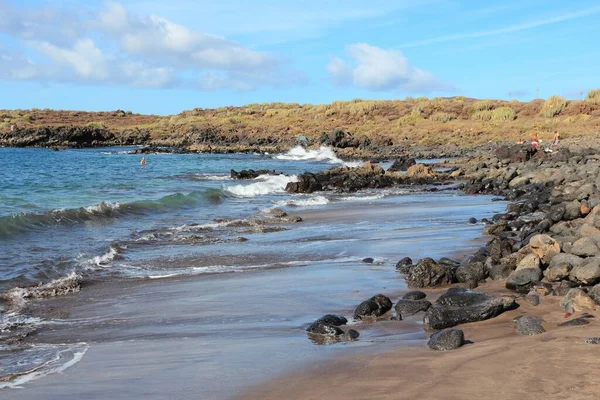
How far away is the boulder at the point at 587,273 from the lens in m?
6.89

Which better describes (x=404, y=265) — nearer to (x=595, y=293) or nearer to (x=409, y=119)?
(x=595, y=293)

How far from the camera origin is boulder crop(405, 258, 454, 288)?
8148mm

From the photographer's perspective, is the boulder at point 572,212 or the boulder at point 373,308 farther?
the boulder at point 572,212

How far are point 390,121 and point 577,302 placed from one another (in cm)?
6655

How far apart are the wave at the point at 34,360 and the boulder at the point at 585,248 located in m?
5.65

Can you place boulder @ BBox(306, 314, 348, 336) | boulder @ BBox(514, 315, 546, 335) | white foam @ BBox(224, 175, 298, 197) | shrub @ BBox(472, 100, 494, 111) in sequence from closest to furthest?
boulder @ BBox(514, 315, 546, 335), boulder @ BBox(306, 314, 348, 336), white foam @ BBox(224, 175, 298, 197), shrub @ BBox(472, 100, 494, 111)

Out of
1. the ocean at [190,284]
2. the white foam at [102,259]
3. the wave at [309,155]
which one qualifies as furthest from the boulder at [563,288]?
the wave at [309,155]

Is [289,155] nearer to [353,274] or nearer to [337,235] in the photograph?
[337,235]

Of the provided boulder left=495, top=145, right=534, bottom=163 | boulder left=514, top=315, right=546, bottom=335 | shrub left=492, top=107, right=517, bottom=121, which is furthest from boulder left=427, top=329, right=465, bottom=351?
shrub left=492, top=107, right=517, bottom=121

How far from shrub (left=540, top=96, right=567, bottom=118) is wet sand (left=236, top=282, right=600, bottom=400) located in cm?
5917

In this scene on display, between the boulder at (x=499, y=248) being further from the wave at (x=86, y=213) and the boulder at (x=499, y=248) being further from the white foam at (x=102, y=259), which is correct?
the wave at (x=86, y=213)

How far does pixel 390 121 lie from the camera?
71750 millimetres

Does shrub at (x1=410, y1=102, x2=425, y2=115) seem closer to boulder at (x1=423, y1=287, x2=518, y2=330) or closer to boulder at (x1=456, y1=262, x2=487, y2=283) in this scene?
boulder at (x1=456, y1=262, x2=487, y2=283)

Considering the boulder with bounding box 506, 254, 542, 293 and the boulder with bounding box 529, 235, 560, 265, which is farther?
the boulder with bounding box 529, 235, 560, 265
